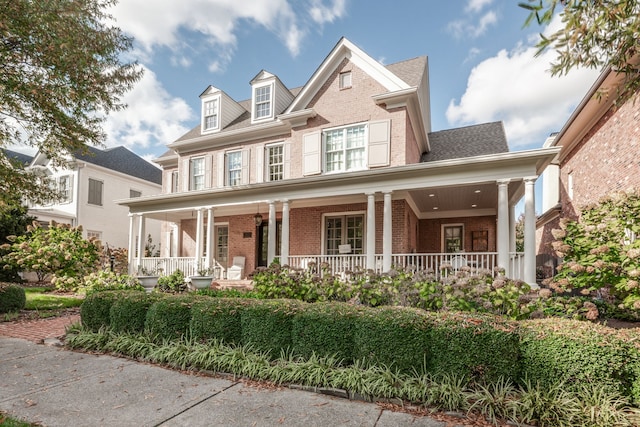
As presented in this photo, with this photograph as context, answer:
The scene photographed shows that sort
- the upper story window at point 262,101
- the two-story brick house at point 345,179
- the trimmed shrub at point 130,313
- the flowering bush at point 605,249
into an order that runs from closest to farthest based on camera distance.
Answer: the flowering bush at point 605,249, the trimmed shrub at point 130,313, the two-story brick house at point 345,179, the upper story window at point 262,101

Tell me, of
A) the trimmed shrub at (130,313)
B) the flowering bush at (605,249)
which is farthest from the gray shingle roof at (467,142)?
the trimmed shrub at (130,313)

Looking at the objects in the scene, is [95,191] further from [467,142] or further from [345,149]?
[467,142]

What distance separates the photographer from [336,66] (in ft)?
38.7

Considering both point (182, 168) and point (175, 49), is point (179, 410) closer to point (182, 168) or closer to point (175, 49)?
point (175, 49)

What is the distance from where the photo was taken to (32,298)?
967 centimetres

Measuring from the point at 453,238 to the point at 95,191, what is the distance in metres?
19.5

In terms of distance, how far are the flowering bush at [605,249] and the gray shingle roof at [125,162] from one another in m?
22.0

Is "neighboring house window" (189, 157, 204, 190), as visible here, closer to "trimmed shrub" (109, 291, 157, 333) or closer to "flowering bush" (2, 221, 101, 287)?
"flowering bush" (2, 221, 101, 287)

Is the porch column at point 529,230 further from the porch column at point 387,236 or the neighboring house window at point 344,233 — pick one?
the neighboring house window at point 344,233

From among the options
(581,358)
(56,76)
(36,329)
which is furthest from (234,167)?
(581,358)

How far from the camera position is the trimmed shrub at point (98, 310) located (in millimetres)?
5793

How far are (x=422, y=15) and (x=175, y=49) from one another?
7137 mm

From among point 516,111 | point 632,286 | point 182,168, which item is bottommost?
point 632,286

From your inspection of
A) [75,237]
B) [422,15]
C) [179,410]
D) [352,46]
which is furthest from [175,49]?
[179,410]
